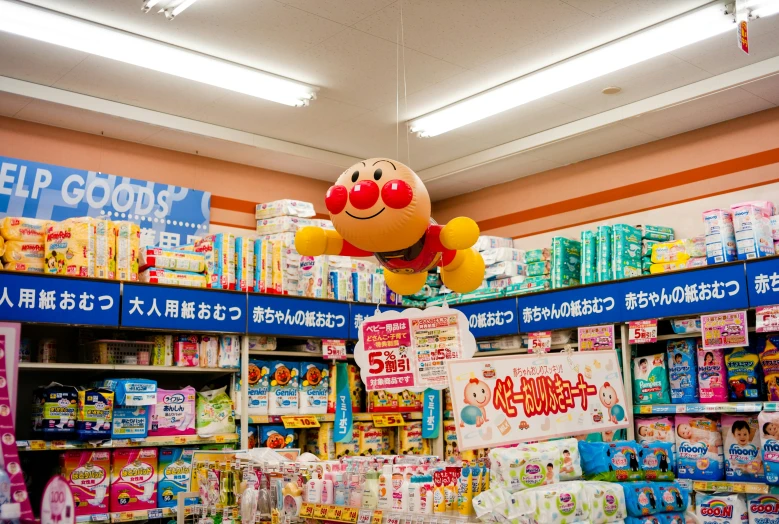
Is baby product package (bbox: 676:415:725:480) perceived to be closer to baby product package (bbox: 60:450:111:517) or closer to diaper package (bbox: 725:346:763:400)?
diaper package (bbox: 725:346:763:400)

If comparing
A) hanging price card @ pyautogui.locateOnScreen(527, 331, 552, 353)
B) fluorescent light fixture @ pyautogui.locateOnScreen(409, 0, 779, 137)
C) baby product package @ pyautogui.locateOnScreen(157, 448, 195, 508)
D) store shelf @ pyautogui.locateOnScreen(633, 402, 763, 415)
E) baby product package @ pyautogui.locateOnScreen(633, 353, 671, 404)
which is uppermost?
fluorescent light fixture @ pyautogui.locateOnScreen(409, 0, 779, 137)

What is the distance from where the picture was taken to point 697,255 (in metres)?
5.58

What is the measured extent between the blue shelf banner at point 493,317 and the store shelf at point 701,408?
1.33m

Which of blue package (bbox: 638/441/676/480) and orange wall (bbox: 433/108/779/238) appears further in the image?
orange wall (bbox: 433/108/779/238)

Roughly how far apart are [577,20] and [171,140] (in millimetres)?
3459

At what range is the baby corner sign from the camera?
3516mm

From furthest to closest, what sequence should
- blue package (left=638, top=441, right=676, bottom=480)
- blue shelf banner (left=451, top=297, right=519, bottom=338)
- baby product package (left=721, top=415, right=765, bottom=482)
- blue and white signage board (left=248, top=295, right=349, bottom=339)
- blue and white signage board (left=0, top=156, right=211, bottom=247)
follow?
blue shelf banner (left=451, top=297, right=519, bottom=338) < blue and white signage board (left=248, top=295, right=349, bottom=339) < blue and white signage board (left=0, top=156, right=211, bottom=247) < baby product package (left=721, top=415, right=765, bottom=482) < blue package (left=638, top=441, right=676, bottom=480)

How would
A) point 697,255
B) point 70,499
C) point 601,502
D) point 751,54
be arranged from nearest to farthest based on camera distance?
point 70,499, point 601,502, point 751,54, point 697,255

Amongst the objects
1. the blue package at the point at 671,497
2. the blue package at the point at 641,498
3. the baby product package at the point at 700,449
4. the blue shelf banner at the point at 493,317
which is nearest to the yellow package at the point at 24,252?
the blue shelf banner at the point at 493,317

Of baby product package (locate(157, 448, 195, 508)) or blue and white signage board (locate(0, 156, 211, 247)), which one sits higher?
blue and white signage board (locate(0, 156, 211, 247))

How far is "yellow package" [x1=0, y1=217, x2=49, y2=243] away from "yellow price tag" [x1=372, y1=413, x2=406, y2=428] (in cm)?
321

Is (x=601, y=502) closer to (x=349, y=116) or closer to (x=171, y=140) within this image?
(x=349, y=116)

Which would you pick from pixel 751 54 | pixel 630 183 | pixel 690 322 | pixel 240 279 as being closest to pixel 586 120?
pixel 630 183

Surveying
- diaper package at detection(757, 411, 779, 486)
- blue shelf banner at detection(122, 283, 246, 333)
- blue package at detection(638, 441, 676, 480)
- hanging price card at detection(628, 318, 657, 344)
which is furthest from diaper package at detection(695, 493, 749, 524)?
blue shelf banner at detection(122, 283, 246, 333)
